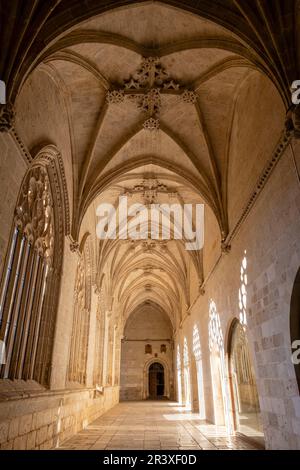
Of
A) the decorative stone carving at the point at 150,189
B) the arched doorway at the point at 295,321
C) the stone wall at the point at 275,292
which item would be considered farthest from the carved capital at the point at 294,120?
the decorative stone carving at the point at 150,189

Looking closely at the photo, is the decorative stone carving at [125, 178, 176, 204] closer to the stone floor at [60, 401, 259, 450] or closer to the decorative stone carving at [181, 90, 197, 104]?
the decorative stone carving at [181, 90, 197, 104]

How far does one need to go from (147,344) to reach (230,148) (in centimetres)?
2333

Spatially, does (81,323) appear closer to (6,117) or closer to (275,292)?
(275,292)

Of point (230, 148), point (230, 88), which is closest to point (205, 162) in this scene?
point (230, 148)

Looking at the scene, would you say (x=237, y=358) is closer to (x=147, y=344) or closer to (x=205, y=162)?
(x=205, y=162)

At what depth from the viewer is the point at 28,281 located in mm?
6371

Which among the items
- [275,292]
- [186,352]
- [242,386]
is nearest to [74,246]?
[275,292]

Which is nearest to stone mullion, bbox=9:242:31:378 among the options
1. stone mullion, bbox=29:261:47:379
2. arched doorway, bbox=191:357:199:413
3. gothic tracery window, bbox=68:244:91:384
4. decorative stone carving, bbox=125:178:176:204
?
stone mullion, bbox=29:261:47:379

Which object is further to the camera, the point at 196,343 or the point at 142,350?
the point at 142,350

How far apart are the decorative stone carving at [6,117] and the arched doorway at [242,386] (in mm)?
6503

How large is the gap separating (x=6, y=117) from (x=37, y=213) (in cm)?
259

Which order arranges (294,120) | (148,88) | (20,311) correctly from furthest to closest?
(148,88) < (20,311) < (294,120)

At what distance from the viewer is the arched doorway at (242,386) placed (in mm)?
7277
